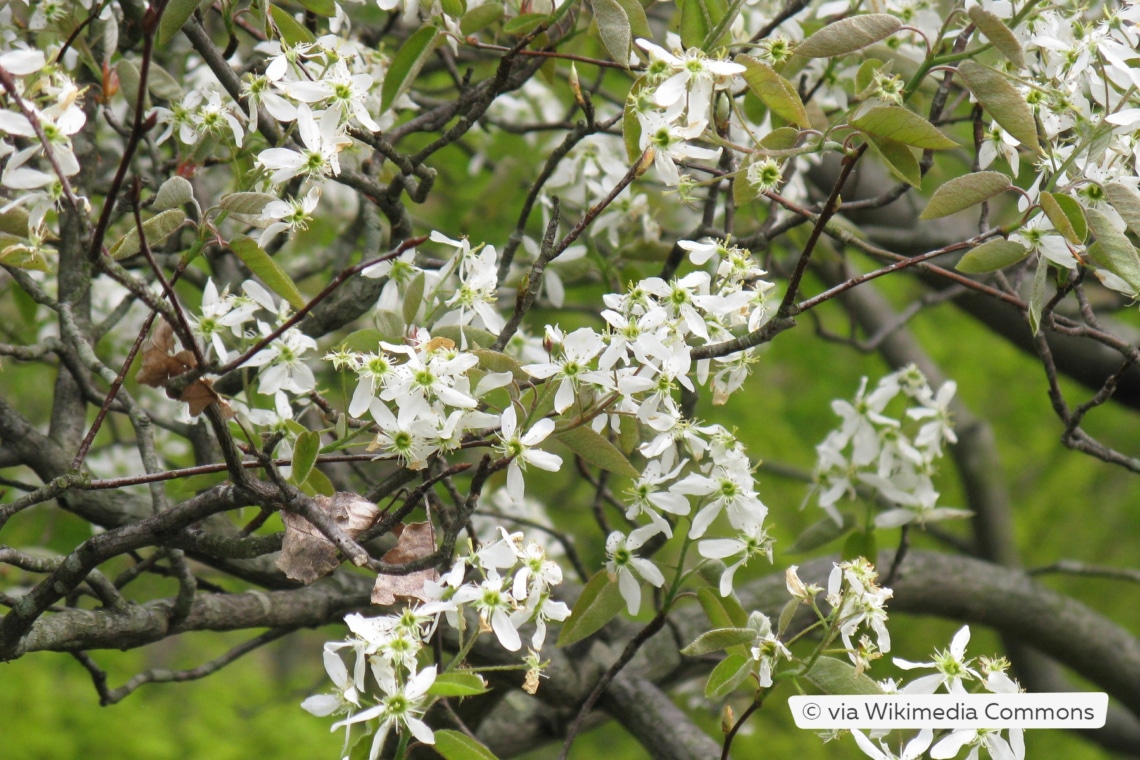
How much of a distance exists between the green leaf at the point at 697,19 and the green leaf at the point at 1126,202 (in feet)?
2.37

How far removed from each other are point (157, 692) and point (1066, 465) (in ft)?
21.2

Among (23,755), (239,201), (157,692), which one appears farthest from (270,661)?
(239,201)

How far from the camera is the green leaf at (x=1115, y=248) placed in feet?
5.16

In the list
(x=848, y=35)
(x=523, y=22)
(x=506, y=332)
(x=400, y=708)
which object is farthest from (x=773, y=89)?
(x=400, y=708)

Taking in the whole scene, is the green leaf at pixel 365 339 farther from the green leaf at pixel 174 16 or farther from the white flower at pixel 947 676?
the white flower at pixel 947 676

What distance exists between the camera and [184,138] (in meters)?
1.96

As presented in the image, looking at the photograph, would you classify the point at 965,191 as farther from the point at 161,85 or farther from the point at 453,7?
the point at 161,85

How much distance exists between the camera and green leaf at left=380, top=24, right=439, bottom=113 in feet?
6.14

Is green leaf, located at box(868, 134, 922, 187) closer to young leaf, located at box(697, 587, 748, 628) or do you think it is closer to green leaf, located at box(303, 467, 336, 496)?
young leaf, located at box(697, 587, 748, 628)

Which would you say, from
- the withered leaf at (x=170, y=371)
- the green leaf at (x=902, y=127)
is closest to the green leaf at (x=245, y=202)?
the withered leaf at (x=170, y=371)

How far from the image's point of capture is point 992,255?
167cm

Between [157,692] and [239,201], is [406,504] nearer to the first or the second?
[239,201]

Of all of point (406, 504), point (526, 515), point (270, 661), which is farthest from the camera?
point (270, 661)

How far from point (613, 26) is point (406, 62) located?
1.38 feet
